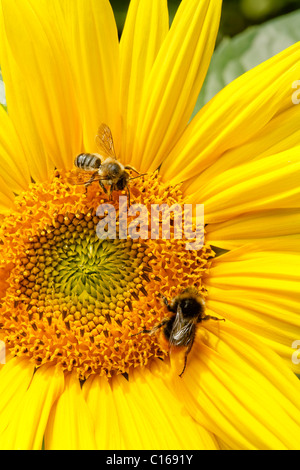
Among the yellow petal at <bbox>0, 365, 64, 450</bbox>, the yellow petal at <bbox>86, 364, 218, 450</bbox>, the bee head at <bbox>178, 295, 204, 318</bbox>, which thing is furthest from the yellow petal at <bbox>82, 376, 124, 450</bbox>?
the bee head at <bbox>178, 295, 204, 318</bbox>

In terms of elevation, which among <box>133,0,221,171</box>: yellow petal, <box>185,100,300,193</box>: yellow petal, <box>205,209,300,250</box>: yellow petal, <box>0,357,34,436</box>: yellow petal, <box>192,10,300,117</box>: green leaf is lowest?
<box>0,357,34,436</box>: yellow petal

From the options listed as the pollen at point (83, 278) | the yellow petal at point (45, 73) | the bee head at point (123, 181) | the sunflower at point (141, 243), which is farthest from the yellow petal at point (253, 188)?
the yellow petal at point (45, 73)

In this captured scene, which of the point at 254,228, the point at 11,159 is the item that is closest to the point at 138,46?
the point at 11,159

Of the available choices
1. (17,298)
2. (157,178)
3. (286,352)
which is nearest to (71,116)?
(157,178)

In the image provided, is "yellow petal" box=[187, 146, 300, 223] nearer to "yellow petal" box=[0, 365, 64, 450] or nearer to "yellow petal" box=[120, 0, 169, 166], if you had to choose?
"yellow petal" box=[120, 0, 169, 166]

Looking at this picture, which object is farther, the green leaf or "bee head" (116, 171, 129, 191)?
the green leaf

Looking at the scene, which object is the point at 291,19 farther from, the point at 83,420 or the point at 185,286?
the point at 83,420
